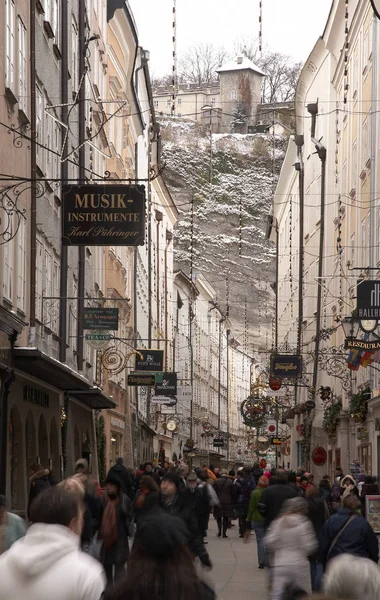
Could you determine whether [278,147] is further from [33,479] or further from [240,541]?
[33,479]

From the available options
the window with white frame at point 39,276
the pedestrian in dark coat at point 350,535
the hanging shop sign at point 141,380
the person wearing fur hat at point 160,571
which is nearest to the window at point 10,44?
the window with white frame at point 39,276

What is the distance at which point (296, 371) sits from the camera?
42.7 m

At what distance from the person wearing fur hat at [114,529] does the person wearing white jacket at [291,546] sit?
184cm

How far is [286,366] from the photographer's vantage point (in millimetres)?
42906

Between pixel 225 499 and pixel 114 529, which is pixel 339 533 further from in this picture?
pixel 225 499

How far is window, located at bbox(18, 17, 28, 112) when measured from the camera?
22812mm

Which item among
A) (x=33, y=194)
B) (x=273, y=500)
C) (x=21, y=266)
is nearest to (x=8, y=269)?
(x=21, y=266)

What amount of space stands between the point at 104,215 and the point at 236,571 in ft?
21.0

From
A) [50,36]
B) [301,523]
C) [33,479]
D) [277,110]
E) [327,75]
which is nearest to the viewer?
[301,523]

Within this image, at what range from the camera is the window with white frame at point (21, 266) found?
2303 centimetres

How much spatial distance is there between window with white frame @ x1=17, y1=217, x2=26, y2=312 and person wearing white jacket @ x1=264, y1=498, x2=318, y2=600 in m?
12.1

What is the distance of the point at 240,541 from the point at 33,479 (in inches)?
484

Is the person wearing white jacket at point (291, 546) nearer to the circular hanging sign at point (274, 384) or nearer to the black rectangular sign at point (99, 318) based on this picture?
the black rectangular sign at point (99, 318)

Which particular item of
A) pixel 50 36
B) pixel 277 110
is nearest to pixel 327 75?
pixel 50 36
